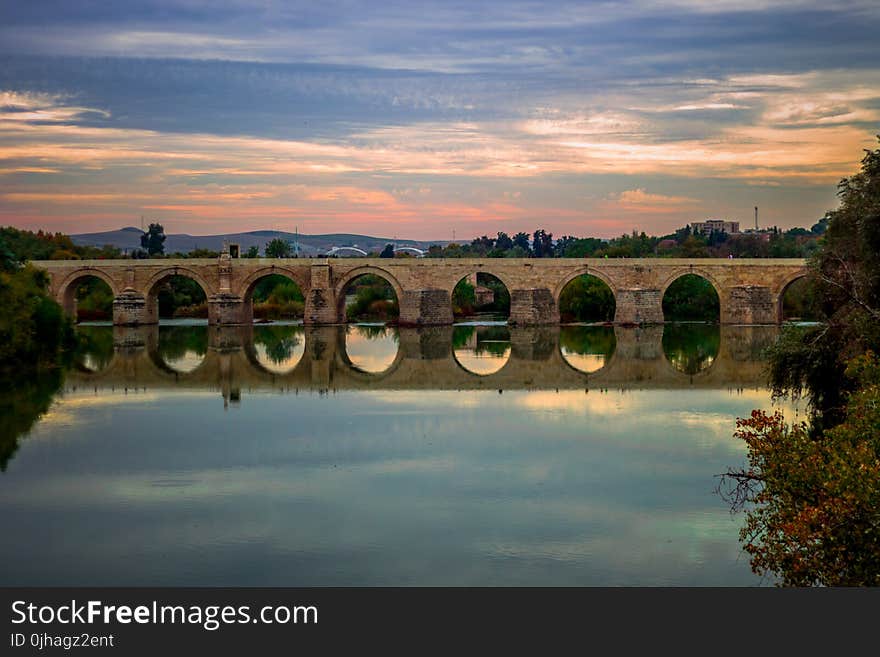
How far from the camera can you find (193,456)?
1263 centimetres

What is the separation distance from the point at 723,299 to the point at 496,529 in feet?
89.4

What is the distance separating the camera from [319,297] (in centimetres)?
3559

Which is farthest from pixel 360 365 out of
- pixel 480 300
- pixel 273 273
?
pixel 480 300

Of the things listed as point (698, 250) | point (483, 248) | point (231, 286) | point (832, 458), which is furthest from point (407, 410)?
point (483, 248)

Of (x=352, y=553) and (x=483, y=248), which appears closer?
(x=352, y=553)

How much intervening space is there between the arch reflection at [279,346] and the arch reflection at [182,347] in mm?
1494

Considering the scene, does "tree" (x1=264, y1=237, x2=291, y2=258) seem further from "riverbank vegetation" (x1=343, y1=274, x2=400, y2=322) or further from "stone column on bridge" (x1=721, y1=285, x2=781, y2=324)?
"stone column on bridge" (x1=721, y1=285, x2=781, y2=324)

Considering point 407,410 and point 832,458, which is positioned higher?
point 832,458

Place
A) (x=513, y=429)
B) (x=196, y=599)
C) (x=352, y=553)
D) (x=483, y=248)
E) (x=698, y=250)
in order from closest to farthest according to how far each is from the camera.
→ (x=196, y=599), (x=352, y=553), (x=513, y=429), (x=698, y=250), (x=483, y=248)

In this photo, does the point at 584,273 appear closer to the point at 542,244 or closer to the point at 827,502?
the point at 827,502

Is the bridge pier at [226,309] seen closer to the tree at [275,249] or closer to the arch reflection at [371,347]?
the arch reflection at [371,347]

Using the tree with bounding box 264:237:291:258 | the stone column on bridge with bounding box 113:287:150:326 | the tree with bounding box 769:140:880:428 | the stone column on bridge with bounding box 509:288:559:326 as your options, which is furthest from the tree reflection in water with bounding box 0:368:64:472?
the tree with bounding box 264:237:291:258

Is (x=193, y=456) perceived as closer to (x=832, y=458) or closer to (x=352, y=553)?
(x=352, y=553)

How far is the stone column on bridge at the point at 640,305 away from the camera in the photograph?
1373 inches
